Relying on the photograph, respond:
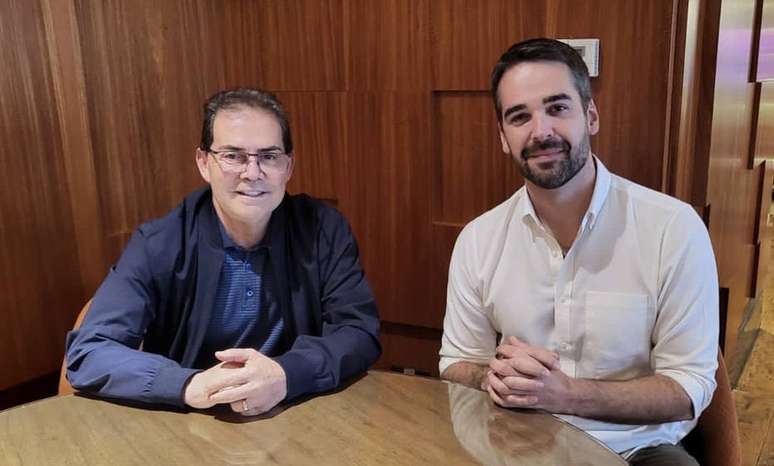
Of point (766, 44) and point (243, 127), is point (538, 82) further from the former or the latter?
point (766, 44)

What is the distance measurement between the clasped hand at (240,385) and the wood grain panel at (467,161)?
1.13 m

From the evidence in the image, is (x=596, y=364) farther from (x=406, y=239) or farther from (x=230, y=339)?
(x=406, y=239)

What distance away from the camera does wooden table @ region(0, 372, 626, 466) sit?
1103mm

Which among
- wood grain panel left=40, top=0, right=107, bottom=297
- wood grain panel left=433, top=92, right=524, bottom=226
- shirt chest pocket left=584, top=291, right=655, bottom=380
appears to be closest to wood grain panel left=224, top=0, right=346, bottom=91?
wood grain panel left=433, top=92, right=524, bottom=226

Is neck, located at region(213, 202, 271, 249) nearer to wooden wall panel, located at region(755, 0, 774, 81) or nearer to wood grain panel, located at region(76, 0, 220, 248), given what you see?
wood grain panel, located at region(76, 0, 220, 248)

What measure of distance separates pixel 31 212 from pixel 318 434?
1.36 m

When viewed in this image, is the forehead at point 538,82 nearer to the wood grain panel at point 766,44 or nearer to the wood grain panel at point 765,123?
the wood grain panel at point 766,44

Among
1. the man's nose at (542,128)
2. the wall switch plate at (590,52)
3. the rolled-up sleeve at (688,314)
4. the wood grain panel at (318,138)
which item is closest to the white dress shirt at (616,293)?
the rolled-up sleeve at (688,314)

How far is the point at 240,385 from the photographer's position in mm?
1241

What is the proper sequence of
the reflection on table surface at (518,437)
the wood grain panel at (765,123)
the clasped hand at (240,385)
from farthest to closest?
the wood grain panel at (765,123) → the clasped hand at (240,385) → the reflection on table surface at (518,437)

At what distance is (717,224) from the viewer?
236 centimetres

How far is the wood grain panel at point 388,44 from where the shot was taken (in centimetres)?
222

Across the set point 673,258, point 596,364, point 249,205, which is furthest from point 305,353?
point 673,258

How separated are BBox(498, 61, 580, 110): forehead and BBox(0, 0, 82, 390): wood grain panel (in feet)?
4.64
